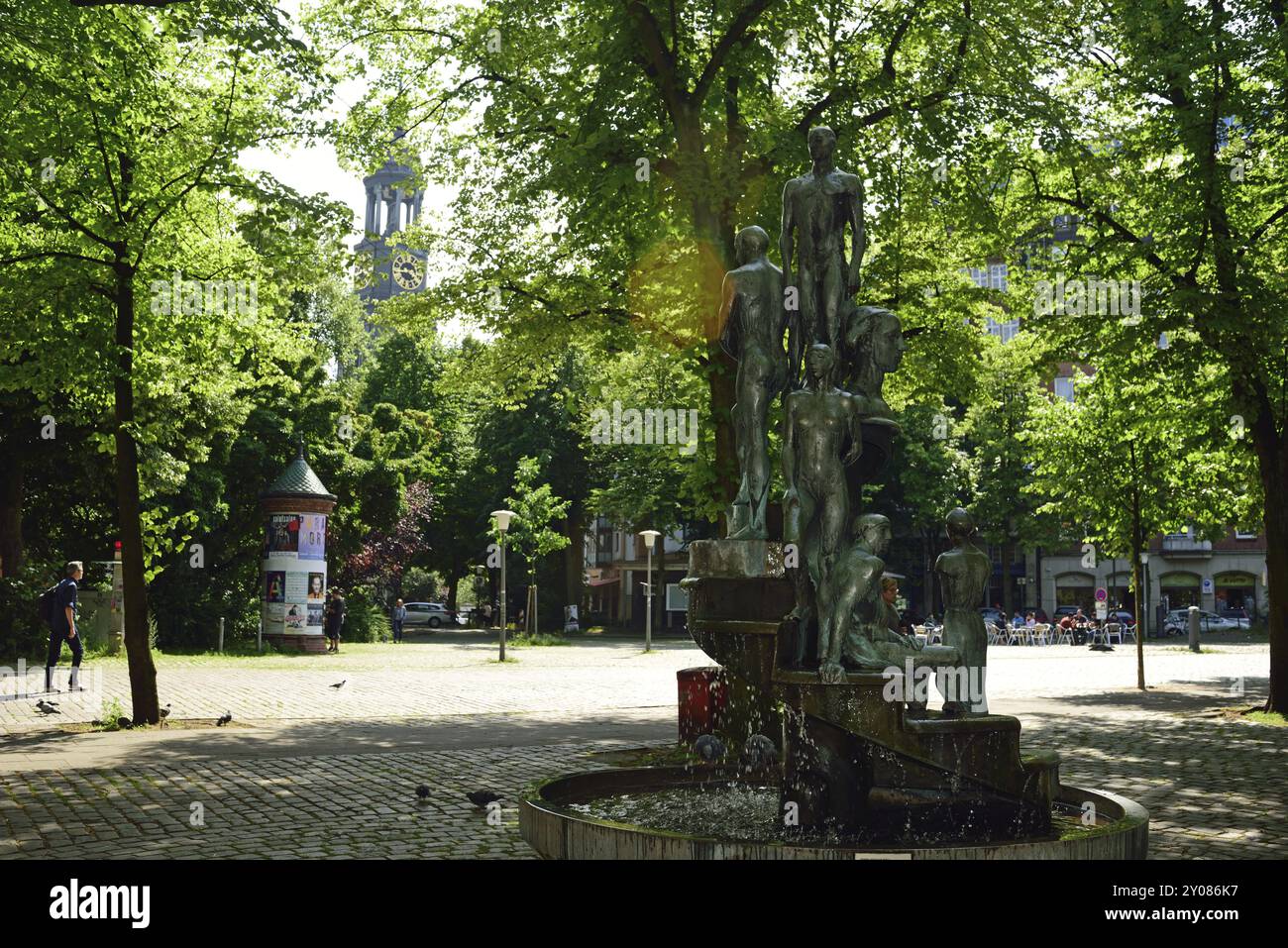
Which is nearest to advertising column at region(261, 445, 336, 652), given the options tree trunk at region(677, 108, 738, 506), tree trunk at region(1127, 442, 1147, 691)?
tree trunk at region(677, 108, 738, 506)

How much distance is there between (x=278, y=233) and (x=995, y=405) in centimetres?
1388

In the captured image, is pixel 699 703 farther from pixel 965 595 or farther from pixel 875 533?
pixel 875 533

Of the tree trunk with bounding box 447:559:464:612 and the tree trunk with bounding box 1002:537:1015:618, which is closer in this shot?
the tree trunk with bounding box 447:559:464:612

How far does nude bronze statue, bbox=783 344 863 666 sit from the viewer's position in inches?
319

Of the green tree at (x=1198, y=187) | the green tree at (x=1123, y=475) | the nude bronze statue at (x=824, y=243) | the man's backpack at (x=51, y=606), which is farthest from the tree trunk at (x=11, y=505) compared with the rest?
the nude bronze statue at (x=824, y=243)

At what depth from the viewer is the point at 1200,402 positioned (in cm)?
2062

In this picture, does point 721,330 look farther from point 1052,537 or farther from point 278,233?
point 1052,537

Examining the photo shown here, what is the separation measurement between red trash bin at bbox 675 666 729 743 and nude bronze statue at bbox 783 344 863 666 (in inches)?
184

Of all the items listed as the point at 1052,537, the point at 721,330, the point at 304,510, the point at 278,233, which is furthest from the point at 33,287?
the point at 1052,537

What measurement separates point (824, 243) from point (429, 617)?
6164 cm

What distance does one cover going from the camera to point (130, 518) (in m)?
15.5

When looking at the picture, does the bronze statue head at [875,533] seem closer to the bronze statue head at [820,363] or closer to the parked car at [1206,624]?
the bronze statue head at [820,363]

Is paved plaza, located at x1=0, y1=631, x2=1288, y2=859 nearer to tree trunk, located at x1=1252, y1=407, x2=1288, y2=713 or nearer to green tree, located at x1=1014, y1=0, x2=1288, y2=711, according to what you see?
tree trunk, located at x1=1252, y1=407, x2=1288, y2=713

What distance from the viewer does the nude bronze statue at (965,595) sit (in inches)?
313
